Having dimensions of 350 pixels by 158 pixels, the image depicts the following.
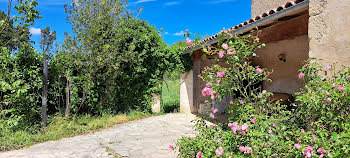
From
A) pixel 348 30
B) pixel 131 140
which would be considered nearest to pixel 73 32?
pixel 131 140

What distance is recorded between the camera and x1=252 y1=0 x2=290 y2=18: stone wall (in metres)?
7.98

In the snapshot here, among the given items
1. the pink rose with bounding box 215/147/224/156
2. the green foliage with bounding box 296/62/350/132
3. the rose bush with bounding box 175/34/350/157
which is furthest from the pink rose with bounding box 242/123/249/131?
the green foliage with bounding box 296/62/350/132

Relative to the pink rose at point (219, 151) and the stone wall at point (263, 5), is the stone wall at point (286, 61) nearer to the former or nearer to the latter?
the stone wall at point (263, 5)

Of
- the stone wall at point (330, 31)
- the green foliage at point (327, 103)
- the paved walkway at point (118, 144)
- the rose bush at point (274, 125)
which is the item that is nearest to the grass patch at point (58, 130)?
the paved walkway at point (118, 144)

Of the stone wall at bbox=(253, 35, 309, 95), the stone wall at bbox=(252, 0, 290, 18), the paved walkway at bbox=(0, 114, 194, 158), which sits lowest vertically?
the paved walkway at bbox=(0, 114, 194, 158)

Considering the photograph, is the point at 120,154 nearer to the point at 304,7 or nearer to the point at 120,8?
the point at 304,7

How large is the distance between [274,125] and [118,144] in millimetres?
3634

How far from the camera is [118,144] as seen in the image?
16.9 ft

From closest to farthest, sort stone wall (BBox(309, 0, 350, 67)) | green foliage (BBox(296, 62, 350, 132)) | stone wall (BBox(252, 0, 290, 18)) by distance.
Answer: green foliage (BBox(296, 62, 350, 132))
stone wall (BBox(309, 0, 350, 67))
stone wall (BBox(252, 0, 290, 18))

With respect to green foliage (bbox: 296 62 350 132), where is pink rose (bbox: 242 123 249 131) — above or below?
below

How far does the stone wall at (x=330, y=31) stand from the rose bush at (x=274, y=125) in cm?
23

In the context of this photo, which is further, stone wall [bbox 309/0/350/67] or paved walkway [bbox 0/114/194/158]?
paved walkway [bbox 0/114/194/158]

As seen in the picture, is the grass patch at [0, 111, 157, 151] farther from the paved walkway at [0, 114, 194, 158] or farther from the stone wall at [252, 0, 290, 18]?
the stone wall at [252, 0, 290, 18]

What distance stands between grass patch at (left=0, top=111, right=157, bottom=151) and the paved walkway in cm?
31
